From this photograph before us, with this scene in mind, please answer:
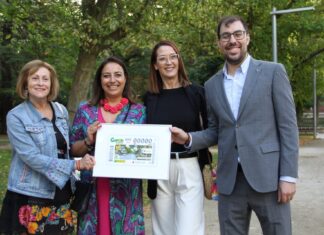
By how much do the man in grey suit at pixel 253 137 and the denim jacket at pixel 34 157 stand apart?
1.30m

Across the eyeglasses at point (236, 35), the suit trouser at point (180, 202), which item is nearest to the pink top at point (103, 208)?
the suit trouser at point (180, 202)

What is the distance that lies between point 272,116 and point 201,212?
1205 mm

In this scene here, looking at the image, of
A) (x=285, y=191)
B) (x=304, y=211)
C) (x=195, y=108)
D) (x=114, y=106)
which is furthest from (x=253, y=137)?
(x=304, y=211)

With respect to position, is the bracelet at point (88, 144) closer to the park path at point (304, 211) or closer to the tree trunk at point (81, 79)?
the park path at point (304, 211)

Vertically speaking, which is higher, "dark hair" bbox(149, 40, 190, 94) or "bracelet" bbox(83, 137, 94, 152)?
"dark hair" bbox(149, 40, 190, 94)

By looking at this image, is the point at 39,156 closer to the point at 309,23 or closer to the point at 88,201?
the point at 88,201

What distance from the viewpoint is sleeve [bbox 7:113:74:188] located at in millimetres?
3363

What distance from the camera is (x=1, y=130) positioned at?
106ft

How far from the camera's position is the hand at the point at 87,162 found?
3.53 m

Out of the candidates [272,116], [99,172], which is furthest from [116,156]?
[272,116]

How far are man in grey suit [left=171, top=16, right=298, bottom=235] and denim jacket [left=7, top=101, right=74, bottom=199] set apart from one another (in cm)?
130

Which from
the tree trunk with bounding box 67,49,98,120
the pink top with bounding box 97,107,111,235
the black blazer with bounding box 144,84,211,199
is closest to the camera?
the pink top with bounding box 97,107,111,235

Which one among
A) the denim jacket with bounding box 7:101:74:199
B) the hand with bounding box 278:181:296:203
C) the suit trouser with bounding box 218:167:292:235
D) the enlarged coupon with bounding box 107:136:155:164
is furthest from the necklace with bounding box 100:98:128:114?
the hand with bounding box 278:181:296:203

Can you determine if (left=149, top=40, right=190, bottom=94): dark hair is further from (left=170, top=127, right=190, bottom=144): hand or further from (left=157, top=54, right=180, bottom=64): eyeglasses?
(left=170, top=127, right=190, bottom=144): hand
